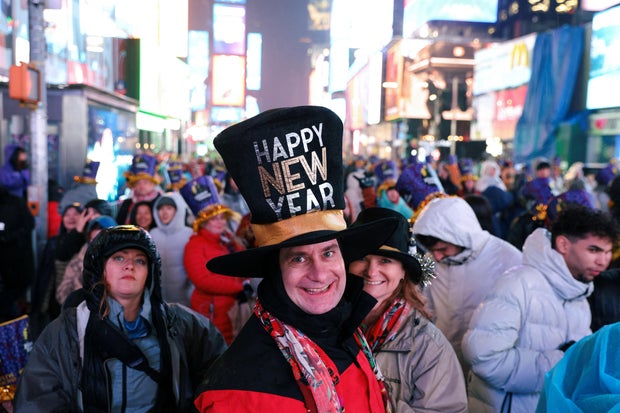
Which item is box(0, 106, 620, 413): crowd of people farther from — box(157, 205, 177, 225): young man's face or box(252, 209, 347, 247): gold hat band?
box(157, 205, 177, 225): young man's face

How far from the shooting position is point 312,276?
197cm

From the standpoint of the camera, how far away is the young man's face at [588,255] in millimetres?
3158

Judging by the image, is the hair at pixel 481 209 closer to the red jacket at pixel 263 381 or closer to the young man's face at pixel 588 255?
the young man's face at pixel 588 255

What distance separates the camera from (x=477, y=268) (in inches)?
154

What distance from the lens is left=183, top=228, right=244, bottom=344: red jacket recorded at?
5.08 metres

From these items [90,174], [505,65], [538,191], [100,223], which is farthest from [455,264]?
[505,65]

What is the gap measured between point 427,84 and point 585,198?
39.6 metres

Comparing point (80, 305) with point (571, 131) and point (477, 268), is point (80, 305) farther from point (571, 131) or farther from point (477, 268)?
point (571, 131)

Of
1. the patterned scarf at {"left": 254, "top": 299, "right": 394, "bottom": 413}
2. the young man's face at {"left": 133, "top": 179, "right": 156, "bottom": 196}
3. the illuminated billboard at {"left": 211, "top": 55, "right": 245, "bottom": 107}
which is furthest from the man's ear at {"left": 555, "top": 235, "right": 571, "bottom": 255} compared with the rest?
the illuminated billboard at {"left": 211, "top": 55, "right": 245, "bottom": 107}

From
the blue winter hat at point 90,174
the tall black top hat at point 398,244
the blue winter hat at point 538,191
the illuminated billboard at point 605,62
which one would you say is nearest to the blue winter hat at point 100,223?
the tall black top hat at point 398,244

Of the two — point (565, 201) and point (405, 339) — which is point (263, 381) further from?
point (565, 201)

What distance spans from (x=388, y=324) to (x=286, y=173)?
108 centimetres

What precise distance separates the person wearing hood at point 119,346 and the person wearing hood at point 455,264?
1512 millimetres

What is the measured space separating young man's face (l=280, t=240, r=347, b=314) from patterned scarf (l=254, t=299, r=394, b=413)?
102 mm
